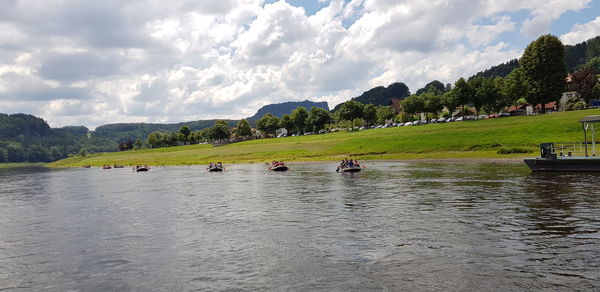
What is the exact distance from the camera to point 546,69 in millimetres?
108438

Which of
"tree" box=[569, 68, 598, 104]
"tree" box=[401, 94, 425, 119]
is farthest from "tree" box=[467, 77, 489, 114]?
"tree" box=[569, 68, 598, 104]

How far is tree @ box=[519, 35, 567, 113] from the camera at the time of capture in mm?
108062

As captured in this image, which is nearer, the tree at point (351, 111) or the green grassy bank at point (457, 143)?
the green grassy bank at point (457, 143)

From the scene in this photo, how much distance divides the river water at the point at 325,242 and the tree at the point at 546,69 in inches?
3049

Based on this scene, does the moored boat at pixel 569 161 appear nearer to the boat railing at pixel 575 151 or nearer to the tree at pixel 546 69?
the boat railing at pixel 575 151

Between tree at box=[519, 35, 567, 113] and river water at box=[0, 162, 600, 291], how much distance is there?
254 ft

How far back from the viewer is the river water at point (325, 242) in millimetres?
16531

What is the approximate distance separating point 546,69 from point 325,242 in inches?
4295

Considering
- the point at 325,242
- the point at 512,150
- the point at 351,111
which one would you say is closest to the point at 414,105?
the point at 351,111

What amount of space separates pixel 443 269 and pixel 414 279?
1.79 m

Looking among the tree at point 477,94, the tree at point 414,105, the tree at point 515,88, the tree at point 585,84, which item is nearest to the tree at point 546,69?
the tree at point 477,94

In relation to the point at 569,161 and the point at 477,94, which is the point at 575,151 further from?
the point at 477,94

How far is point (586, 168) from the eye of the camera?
49.3 metres

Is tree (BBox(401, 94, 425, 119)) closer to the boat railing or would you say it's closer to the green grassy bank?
the green grassy bank
